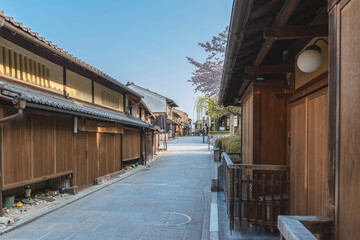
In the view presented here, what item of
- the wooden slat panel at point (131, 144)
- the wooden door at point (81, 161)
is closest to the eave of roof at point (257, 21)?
the wooden door at point (81, 161)

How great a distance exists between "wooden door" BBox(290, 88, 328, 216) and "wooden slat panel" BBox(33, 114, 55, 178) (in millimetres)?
6954

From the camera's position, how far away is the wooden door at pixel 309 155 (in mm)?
3230

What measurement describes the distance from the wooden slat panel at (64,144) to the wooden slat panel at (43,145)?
0.89 feet

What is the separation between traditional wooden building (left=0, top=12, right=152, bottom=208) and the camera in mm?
6105

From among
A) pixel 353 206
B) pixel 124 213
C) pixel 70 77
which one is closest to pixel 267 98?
pixel 353 206

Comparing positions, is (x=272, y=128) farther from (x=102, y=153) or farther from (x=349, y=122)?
(x=102, y=153)

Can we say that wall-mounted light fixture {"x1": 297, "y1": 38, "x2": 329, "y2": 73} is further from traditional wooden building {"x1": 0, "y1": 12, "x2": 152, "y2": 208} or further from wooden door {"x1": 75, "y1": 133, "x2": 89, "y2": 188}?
wooden door {"x1": 75, "y1": 133, "x2": 89, "y2": 188}

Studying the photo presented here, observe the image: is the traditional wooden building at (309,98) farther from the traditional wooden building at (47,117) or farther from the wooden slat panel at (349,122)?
the traditional wooden building at (47,117)

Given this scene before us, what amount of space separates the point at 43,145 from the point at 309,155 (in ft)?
24.1

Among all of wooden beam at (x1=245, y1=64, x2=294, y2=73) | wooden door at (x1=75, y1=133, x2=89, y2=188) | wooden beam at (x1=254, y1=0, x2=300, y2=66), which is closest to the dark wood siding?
wooden door at (x1=75, y1=133, x2=89, y2=188)

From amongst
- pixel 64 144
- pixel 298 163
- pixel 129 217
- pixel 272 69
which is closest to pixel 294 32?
pixel 272 69

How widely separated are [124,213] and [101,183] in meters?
4.39

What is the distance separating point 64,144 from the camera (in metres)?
8.50

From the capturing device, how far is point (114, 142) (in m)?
12.8
